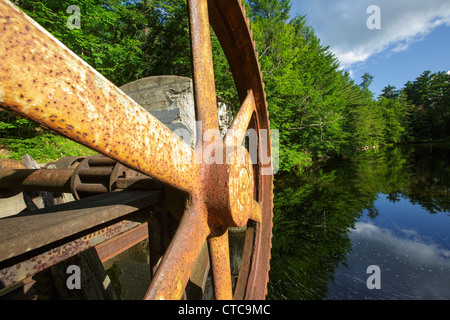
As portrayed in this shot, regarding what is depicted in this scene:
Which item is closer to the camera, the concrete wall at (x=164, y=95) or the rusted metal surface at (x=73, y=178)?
the rusted metal surface at (x=73, y=178)

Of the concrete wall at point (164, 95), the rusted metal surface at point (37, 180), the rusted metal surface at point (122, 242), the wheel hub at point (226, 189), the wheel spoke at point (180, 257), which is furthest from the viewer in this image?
the concrete wall at point (164, 95)

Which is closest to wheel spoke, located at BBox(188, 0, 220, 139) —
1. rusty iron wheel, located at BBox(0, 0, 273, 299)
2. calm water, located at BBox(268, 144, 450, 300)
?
rusty iron wheel, located at BBox(0, 0, 273, 299)

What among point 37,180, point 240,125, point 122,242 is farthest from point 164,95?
point 240,125

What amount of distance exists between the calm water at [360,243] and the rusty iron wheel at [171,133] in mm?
2522

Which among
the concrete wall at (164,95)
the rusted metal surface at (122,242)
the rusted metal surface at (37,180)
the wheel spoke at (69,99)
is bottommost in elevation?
the rusted metal surface at (122,242)

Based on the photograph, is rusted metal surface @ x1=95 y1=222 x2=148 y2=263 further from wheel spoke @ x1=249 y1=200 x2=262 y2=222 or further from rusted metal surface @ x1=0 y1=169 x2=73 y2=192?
wheel spoke @ x1=249 y1=200 x2=262 y2=222

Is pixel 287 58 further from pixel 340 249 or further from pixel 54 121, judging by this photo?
pixel 54 121

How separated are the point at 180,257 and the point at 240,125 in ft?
2.94

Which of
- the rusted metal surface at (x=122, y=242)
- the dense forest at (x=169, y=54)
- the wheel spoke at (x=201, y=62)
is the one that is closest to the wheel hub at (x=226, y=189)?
the wheel spoke at (x=201, y=62)

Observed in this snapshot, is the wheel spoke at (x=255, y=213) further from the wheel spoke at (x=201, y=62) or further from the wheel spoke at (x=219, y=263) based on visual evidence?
the wheel spoke at (x=201, y=62)

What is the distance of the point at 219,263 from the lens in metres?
1.15

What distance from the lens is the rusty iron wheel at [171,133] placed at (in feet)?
1.44

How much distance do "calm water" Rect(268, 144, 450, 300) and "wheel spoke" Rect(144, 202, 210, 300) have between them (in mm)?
3013

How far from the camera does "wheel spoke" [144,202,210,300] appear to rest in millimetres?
711
